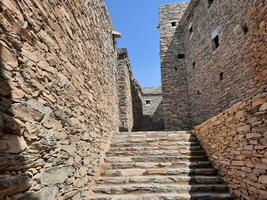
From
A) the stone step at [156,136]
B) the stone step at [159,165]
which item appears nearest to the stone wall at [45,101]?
the stone step at [159,165]

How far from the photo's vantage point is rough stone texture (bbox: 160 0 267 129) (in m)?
5.68

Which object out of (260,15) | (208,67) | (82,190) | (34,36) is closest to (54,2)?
(34,36)

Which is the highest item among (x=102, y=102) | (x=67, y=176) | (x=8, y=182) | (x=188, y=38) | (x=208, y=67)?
(x=188, y=38)

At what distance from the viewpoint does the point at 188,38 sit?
11031mm

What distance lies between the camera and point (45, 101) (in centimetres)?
218

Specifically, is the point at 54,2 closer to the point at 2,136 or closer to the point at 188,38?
the point at 2,136

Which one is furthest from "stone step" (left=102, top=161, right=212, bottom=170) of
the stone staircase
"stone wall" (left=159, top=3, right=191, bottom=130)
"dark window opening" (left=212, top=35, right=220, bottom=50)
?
"stone wall" (left=159, top=3, right=191, bottom=130)

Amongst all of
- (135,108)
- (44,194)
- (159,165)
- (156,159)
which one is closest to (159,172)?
(159,165)

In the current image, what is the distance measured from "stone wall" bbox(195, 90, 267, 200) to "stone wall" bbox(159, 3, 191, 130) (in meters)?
6.73

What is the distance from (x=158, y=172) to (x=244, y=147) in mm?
1759

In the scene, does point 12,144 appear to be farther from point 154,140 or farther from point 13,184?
point 154,140

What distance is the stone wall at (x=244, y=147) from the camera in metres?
2.77

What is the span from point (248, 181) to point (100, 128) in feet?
9.50

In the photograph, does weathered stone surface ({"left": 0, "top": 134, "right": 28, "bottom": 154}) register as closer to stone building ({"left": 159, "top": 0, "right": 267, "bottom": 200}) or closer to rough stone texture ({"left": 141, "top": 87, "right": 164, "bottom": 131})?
stone building ({"left": 159, "top": 0, "right": 267, "bottom": 200})
